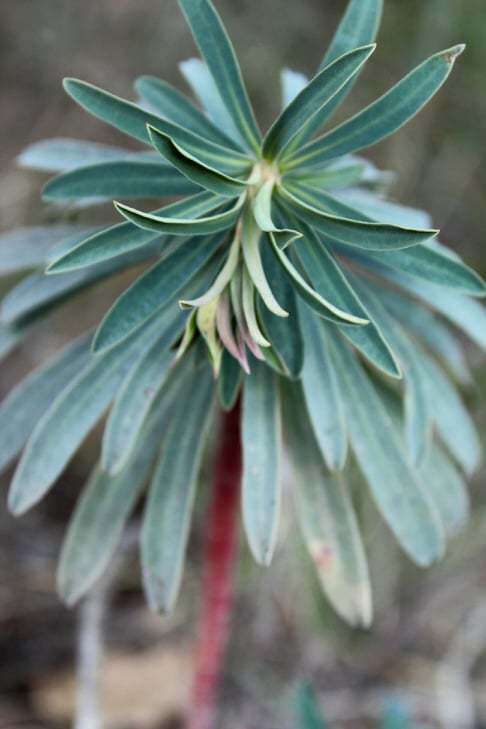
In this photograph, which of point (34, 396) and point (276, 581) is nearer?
point (34, 396)

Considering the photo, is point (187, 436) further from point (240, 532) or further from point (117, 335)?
point (240, 532)

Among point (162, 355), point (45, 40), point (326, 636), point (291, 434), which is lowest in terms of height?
point (326, 636)

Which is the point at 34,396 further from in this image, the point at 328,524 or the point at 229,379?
the point at 328,524

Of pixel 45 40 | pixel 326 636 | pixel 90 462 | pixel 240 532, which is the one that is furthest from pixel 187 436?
pixel 45 40

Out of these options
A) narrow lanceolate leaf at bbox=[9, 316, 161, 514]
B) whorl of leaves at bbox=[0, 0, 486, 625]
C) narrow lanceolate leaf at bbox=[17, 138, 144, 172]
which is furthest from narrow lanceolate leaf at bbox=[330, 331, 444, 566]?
narrow lanceolate leaf at bbox=[17, 138, 144, 172]

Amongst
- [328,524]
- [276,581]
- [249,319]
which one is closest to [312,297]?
[249,319]

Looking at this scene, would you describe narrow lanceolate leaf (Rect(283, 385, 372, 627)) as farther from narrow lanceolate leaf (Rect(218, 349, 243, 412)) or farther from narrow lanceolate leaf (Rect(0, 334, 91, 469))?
narrow lanceolate leaf (Rect(0, 334, 91, 469))
